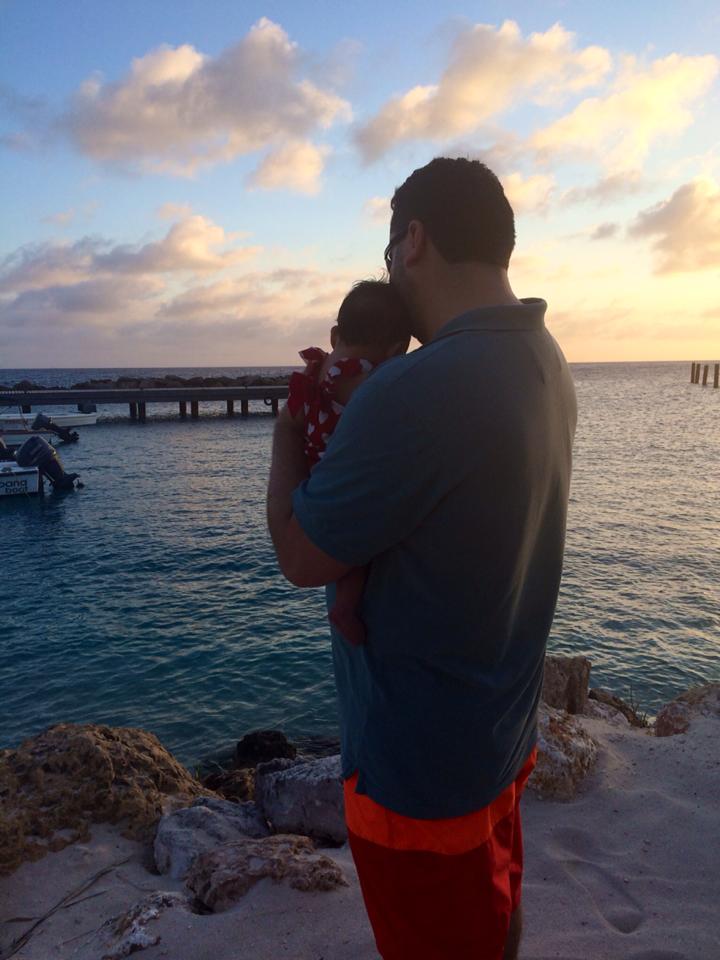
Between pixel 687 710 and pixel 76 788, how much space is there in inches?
163

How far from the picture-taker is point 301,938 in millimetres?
2887

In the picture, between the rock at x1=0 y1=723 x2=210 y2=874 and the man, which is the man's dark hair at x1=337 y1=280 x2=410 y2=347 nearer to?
the man

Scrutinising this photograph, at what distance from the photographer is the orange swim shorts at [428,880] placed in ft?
5.53

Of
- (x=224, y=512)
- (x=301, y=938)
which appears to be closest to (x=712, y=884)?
(x=301, y=938)

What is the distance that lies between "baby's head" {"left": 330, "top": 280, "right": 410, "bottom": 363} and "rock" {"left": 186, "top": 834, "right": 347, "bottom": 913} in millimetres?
2374

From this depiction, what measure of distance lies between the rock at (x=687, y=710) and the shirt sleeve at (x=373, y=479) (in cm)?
442

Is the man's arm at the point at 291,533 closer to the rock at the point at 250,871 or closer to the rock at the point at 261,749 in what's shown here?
the rock at the point at 250,871

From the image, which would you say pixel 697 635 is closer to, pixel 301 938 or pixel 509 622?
pixel 301 938

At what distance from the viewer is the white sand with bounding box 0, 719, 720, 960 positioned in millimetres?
2822

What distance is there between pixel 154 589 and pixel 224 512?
22.5 feet

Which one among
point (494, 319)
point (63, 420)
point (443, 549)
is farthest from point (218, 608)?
point (63, 420)

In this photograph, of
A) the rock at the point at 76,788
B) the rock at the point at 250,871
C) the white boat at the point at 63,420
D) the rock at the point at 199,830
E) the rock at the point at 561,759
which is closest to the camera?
the rock at the point at 250,871

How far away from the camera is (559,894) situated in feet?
10.4

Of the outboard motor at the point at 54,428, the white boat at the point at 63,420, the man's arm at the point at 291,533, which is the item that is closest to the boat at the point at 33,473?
the outboard motor at the point at 54,428
